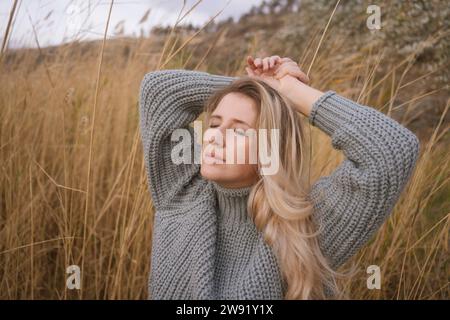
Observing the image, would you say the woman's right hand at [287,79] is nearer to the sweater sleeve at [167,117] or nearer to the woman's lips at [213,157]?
the sweater sleeve at [167,117]

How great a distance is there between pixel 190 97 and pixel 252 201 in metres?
0.37

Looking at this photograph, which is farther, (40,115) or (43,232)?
(40,115)

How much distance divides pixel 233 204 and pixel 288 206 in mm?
169

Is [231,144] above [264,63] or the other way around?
the other way around

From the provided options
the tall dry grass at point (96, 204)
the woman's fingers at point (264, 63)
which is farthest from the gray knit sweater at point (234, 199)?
the tall dry grass at point (96, 204)

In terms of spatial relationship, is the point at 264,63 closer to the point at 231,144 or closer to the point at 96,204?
the point at 231,144

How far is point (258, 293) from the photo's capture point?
1196 millimetres

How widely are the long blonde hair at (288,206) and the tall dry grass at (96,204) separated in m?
0.42

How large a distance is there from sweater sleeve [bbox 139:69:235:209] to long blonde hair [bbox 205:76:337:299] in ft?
0.52

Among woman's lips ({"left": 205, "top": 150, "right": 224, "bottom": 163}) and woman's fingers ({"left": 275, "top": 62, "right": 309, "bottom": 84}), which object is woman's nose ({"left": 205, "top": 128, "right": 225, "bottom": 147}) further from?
woman's fingers ({"left": 275, "top": 62, "right": 309, "bottom": 84})

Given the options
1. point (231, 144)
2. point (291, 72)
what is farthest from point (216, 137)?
point (291, 72)

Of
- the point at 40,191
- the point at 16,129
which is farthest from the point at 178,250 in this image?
the point at 16,129

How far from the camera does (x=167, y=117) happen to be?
4.60ft
